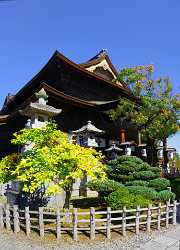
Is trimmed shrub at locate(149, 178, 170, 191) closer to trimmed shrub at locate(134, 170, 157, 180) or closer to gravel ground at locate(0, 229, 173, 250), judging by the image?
trimmed shrub at locate(134, 170, 157, 180)

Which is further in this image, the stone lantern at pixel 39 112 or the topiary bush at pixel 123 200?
the stone lantern at pixel 39 112

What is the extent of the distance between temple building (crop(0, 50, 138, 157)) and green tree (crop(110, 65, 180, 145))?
1.03m

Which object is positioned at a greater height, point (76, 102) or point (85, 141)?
point (76, 102)

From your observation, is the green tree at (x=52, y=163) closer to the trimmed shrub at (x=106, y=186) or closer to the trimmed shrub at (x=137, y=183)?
the trimmed shrub at (x=106, y=186)

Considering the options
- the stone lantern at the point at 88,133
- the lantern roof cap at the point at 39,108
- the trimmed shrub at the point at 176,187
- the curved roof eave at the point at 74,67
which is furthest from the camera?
the curved roof eave at the point at 74,67

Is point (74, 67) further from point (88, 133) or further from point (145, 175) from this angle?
point (145, 175)

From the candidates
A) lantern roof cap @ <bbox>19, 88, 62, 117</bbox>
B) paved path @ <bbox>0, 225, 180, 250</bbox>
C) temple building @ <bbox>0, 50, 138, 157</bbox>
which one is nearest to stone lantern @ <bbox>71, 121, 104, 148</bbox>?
temple building @ <bbox>0, 50, 138, 157</bbox>

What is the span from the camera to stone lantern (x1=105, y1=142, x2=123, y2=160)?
17.7m

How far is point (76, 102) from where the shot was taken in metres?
17.5

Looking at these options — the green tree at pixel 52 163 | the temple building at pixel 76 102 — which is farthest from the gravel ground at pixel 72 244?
the temple building at pixel 76 102

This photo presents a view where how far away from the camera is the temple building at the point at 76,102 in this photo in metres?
17.6

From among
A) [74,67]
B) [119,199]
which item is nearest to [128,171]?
[119,199]

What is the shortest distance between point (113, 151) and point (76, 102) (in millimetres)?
4114

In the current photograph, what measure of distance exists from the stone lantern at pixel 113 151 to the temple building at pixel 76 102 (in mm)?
723
